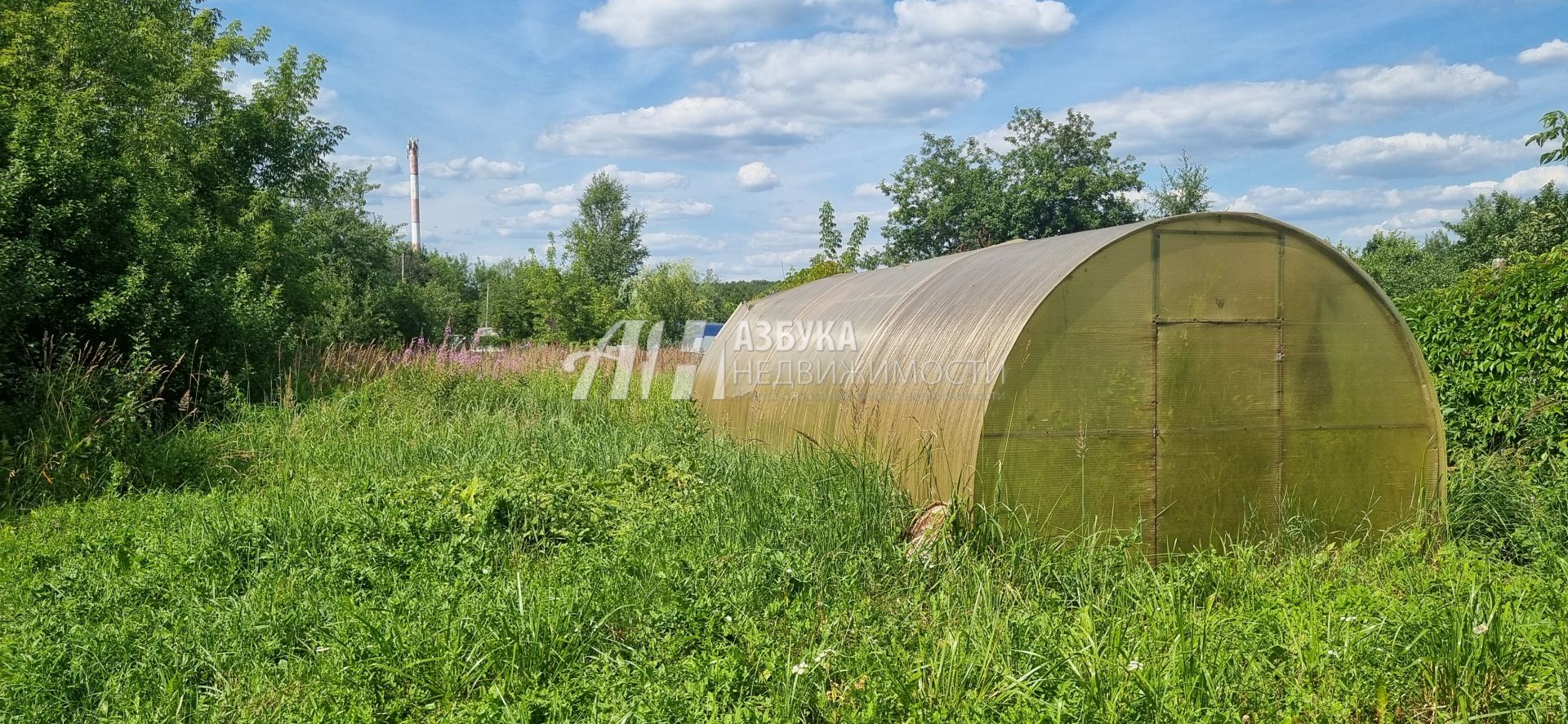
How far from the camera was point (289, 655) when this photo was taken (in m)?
3.81

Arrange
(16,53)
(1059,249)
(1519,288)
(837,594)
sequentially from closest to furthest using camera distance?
(837,594) < (1059,249) < (1519,288) < (16,53)

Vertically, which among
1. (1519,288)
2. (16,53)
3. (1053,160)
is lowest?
(1519,288)

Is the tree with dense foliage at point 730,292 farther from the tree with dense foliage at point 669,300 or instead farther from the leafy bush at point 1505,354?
the leafy bush at point 1505,354

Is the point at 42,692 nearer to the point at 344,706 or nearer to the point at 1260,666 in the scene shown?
the point at 344,706

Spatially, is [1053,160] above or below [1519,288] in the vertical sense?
above

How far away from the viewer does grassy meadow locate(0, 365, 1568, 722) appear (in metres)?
3.36

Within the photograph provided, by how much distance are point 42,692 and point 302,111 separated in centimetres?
1766

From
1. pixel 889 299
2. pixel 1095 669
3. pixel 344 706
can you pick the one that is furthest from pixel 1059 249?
pixel 344 706

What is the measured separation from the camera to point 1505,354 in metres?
7.18

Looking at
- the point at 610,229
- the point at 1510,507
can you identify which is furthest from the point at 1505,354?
the point at 610,229

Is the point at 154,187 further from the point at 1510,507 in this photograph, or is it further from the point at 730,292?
the point at 730,292

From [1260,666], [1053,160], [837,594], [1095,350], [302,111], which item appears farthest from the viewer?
[1053,160]

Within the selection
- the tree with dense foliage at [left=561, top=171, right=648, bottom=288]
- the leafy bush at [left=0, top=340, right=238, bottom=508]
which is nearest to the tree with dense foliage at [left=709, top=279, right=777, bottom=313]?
the tree with dense foliage at [left=561, top=171, right=648, bottom=288]

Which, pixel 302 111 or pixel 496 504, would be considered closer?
pixel 496 504
